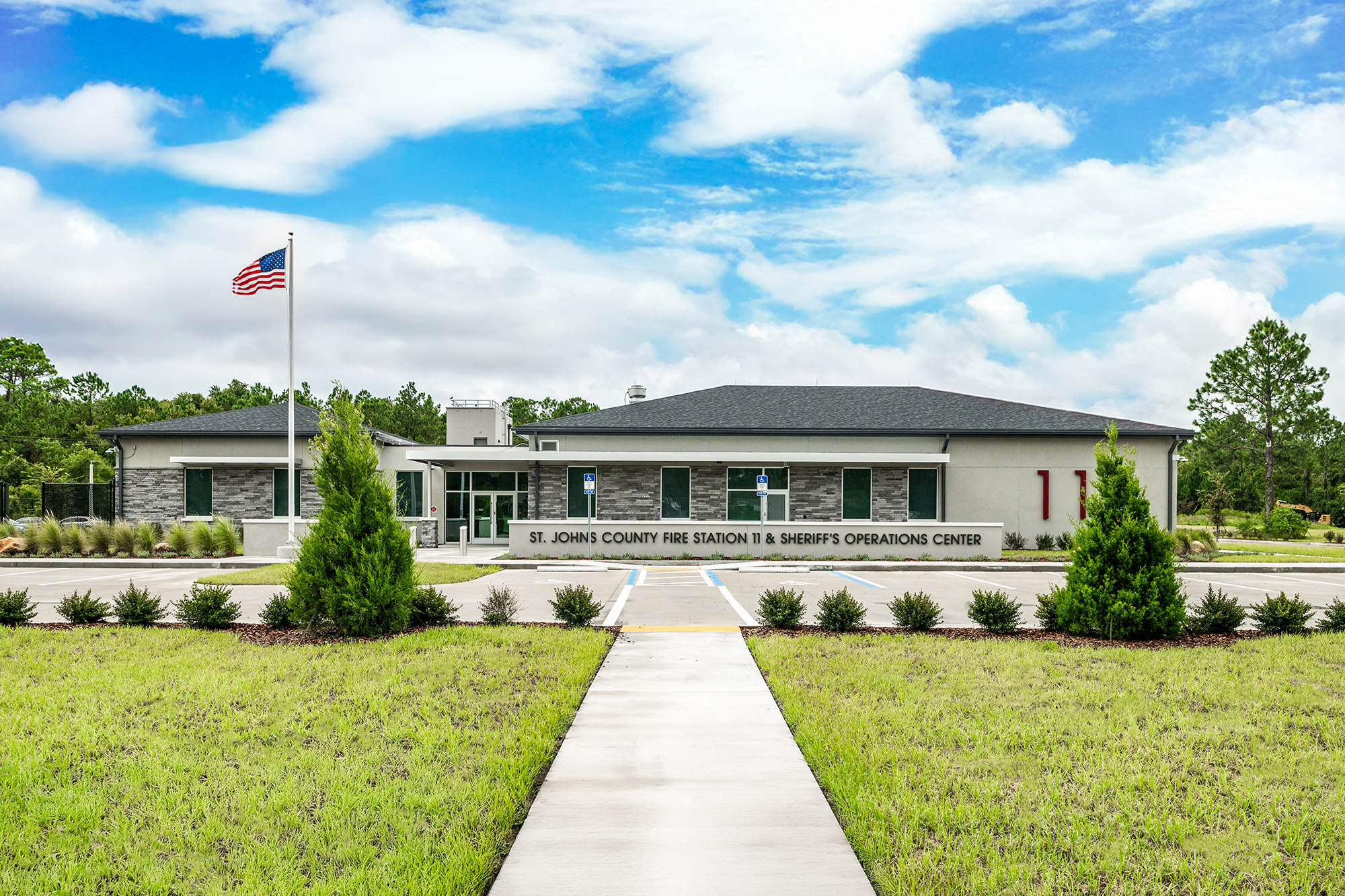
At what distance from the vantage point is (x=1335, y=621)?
36.7 feet

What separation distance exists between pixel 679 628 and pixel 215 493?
25.1 metres

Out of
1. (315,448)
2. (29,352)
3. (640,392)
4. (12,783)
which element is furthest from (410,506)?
(29,352)

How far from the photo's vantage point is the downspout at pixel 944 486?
88.6ft

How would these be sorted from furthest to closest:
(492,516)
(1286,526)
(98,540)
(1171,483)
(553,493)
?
(1286,526) < (492,516) < (1171,483) < (553,493) < (98,540)

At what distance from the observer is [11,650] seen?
9422 millimetres

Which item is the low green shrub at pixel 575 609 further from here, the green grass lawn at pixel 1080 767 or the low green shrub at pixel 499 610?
the green grass lawn at pixel 1080 767

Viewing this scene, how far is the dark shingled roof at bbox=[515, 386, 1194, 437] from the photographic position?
27.2 meters

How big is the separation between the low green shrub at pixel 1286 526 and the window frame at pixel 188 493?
48016mm

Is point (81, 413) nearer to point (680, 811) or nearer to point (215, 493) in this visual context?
point (215, 493)

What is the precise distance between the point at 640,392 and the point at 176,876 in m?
29.5

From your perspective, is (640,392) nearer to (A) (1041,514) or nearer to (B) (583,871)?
(A) (1041,514)

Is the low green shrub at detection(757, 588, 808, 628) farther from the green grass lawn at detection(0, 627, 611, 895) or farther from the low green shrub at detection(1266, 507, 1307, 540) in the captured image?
the low green shrub at detection(1266, 507, 1307, 540)

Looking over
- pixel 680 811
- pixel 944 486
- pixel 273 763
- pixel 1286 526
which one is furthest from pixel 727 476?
pixel 1286 526

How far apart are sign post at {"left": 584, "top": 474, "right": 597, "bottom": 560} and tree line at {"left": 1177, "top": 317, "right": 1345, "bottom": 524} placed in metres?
41.9
